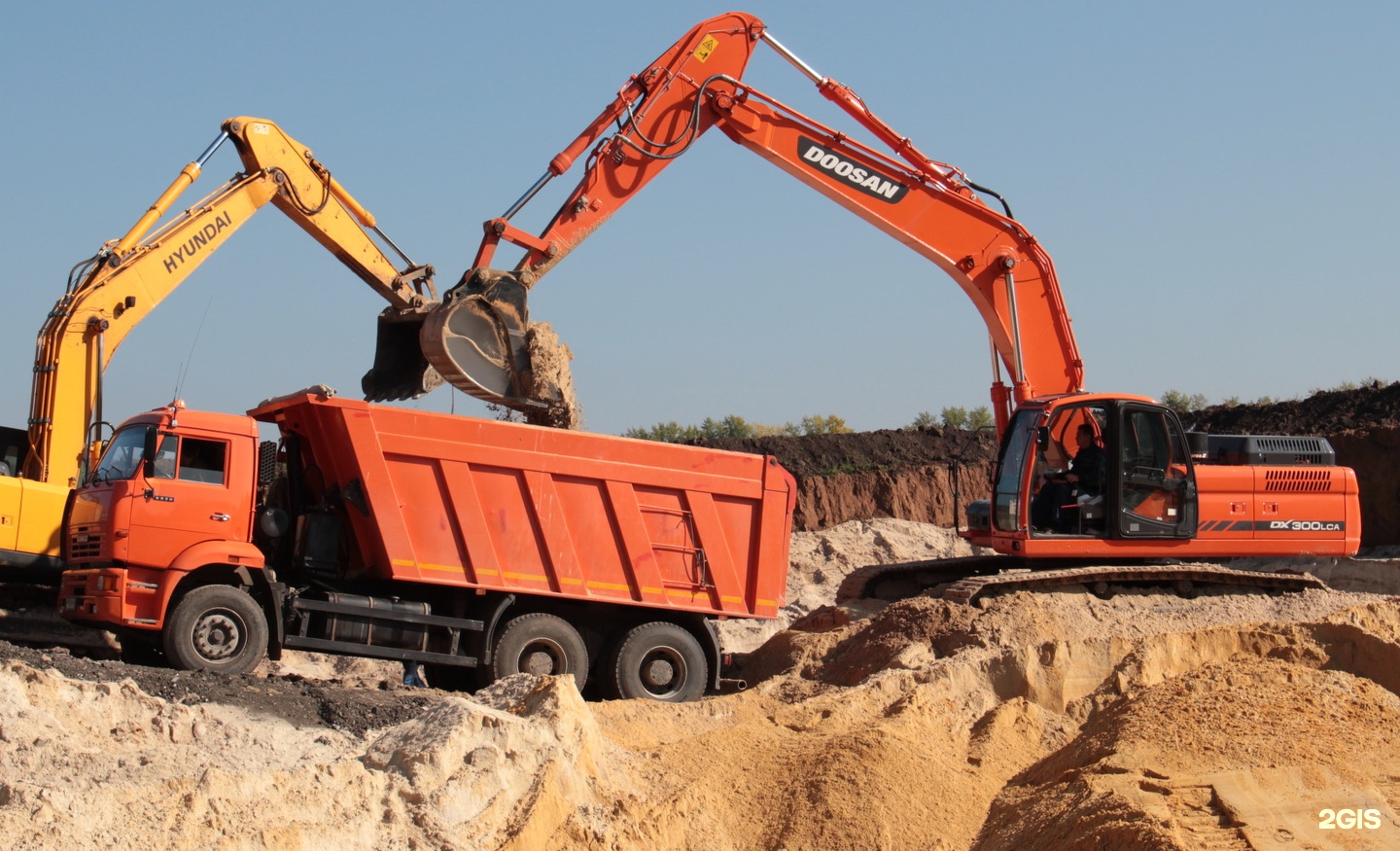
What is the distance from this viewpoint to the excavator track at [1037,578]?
1236 centimetres

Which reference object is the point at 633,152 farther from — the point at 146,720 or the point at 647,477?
the point at 146,720

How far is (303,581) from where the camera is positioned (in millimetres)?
10953

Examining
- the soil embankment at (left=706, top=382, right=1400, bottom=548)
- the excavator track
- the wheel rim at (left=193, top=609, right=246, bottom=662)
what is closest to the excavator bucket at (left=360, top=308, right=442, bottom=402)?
the wheel rim at (left=193, top=609, right=246, bottom=662)

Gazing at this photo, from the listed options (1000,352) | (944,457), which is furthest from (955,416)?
(1000,352)

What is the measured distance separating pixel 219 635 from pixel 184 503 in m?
1.06

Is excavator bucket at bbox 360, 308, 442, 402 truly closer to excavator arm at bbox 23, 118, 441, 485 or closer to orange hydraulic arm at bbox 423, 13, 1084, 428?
excavator arm at bbox 23, 118, 441, 485

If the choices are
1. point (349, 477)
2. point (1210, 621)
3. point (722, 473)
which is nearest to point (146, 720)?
point (349, 477)

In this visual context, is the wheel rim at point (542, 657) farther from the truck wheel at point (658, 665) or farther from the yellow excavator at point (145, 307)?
the yellow excavator at point (145, 307)

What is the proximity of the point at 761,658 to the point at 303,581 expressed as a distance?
447cm

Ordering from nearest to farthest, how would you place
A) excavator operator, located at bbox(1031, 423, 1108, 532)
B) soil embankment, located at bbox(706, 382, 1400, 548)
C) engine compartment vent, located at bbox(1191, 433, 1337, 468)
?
1. excavator operator, located at bbox(1031, 423, 1108, 532)
2. engine compartment vent, located at bbox(1191, 433, 1337, 468)
3. soil embankment, located at bbox(706, 382, 1400, 548)

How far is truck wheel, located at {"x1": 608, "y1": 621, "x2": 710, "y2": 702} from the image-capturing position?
1127cm

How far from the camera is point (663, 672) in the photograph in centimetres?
1152

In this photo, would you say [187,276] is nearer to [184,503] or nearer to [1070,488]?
[184,503]

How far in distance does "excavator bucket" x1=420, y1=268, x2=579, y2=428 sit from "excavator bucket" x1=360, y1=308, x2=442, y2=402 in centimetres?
116
